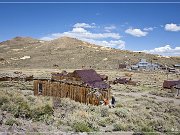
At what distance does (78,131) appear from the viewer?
42.7 ft

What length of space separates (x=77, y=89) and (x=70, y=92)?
0.97m

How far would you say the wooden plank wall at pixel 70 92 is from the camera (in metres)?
24.1

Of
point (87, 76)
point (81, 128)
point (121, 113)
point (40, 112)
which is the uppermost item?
point (87, 76)

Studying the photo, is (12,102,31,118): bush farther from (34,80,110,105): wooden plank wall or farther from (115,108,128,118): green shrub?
(34,80,110,105): wooden plank wall

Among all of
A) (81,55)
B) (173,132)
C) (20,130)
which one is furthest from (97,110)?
(81,55)

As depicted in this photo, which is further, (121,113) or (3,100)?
(121,113)

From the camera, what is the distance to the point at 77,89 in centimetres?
2528

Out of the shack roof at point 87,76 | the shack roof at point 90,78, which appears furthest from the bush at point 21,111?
the shack roof at point 87,76

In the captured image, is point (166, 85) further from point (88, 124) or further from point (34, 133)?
point (34, 133)

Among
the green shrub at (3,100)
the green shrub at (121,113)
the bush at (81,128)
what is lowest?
the green shrub at (121,113)

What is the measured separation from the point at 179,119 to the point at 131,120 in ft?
14.5

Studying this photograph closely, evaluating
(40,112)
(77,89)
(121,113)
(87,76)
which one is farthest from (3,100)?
(87,76)

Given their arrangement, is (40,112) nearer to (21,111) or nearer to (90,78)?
(21,111)

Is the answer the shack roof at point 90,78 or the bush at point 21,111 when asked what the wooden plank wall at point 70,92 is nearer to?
the shack roof at point 90,78
